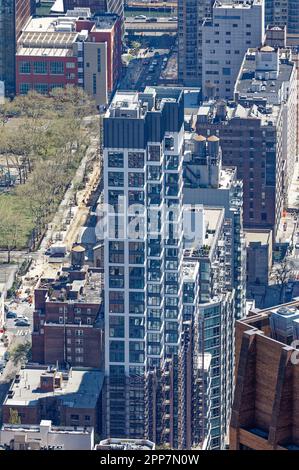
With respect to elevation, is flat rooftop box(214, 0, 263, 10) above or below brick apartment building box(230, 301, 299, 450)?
below

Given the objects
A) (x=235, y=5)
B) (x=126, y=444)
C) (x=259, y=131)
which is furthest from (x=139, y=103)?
(x=235, y=5)

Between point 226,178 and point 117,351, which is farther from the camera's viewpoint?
point 226,178

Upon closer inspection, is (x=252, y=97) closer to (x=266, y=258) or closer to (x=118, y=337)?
(x=266, y=258)

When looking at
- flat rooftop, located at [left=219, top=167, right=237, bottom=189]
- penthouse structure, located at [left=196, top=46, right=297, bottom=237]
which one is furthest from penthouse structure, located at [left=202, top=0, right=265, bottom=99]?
flat rooftop, located at [left=219, top=167, right=237, bottom=189]

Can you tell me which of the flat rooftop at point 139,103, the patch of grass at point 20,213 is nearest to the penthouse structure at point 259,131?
the patch of grass at point 20,213

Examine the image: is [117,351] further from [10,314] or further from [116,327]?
[10,314]

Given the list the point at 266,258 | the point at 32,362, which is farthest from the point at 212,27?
the point at 32,362

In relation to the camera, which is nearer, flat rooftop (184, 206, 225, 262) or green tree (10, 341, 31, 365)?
flat rooftop (184, 206, 225, 262)

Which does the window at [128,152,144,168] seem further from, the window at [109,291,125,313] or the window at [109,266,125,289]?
the window at [109,291,125,313]
